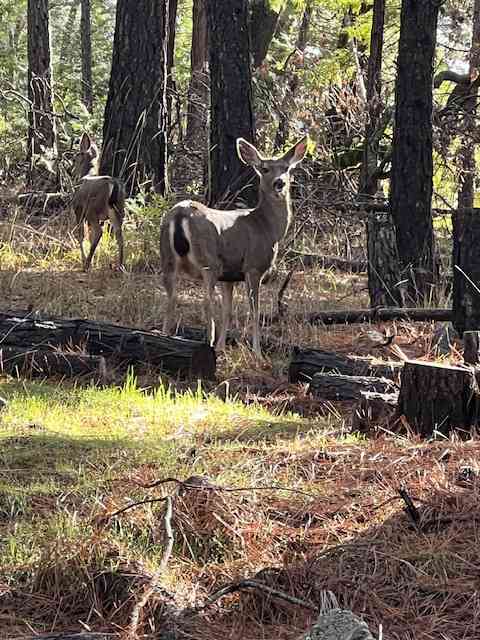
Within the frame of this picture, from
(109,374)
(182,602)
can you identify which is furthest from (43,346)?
(182,602)

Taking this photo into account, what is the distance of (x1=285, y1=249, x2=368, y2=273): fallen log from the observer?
45.4ft

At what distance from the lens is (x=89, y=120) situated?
1786 centimetres

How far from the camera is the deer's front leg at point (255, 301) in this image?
9476 millimetres

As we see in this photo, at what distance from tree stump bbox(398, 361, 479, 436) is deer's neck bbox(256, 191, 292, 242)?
434cm

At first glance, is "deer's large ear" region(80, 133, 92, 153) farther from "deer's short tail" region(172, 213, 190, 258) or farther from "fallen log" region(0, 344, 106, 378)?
"fallen log" region(0, 344, 106, 378)

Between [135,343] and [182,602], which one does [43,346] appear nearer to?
[135,343]

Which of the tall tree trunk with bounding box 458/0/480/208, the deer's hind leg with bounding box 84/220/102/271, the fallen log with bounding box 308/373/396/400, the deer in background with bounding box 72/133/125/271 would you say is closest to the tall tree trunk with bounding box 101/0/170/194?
the deer in background with bounding box 72/133/125/271

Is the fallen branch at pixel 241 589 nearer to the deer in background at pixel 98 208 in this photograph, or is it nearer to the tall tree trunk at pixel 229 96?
the deer in background at pixel 98 208

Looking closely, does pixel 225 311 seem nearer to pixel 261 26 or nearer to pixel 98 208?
pixel 98 208

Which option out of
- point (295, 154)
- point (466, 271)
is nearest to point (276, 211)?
point (295, 154)

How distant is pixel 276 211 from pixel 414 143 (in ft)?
8.45

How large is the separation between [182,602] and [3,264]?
908 centimetres

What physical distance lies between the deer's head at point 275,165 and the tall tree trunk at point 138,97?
439 centimetres

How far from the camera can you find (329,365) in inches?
328
